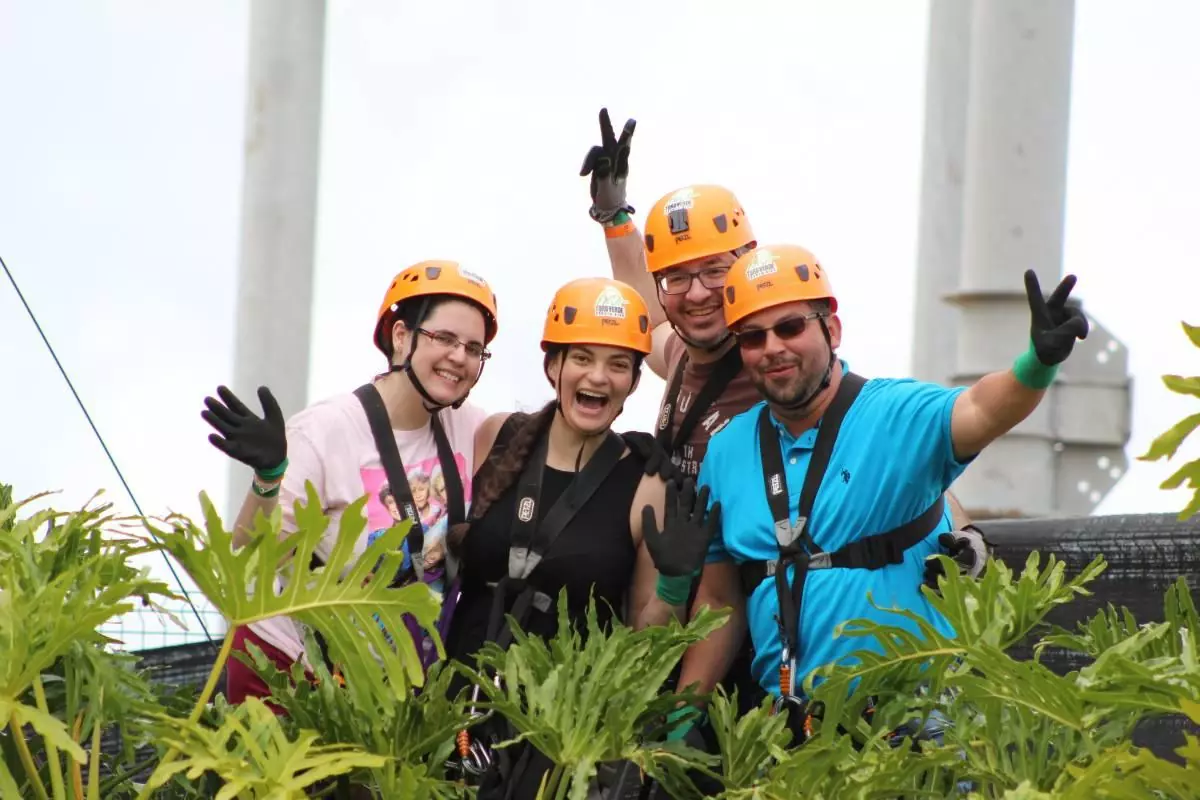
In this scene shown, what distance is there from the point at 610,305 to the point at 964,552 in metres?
1.55

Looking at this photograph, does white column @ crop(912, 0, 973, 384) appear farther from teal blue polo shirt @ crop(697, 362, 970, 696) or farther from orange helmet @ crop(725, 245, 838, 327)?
teal blue polo shirt @ crop(697, 362, 970, 696)

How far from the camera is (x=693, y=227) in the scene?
7.11 meters

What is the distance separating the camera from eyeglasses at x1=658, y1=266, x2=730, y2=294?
22.9 ft

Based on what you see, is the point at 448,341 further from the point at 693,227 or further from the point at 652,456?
the point at 693,227

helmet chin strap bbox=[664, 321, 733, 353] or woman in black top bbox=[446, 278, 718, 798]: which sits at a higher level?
helmet chin strap bbox=[664, 321, 733, 353]

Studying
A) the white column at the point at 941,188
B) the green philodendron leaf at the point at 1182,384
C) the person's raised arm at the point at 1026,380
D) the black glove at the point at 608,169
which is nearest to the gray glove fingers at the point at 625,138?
the black glove at the point at 608,169

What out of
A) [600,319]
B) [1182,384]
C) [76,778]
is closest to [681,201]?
[600,319]

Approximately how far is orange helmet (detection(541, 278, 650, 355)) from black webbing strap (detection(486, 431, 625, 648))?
367mm

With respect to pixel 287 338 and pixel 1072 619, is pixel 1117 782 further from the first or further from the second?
pixel 287 338

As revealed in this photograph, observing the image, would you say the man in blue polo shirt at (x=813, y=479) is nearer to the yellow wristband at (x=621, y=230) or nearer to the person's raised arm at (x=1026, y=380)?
the person's raised arm at (x=1026, y=380)

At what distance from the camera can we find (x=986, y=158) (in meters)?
10.8

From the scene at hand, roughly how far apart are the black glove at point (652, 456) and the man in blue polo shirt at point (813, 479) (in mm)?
Answer: 137

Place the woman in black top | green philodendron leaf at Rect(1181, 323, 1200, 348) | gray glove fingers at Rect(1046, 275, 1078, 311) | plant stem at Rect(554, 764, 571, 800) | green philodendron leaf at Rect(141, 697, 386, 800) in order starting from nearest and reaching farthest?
green philodendron leaf at Rect(1181, 323, 1200, 348) < green philodendron leaf at Rect(141, 697, 386, 800) < plant stem at Rect(554, 764, 571, 800) < gray glove fingers at Rect(1046, 275, 1078, 311) < the woman in black top

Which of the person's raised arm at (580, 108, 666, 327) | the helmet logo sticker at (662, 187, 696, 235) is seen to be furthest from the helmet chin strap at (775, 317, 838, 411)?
the person's raised arm at (580, 108, 666, 327)
